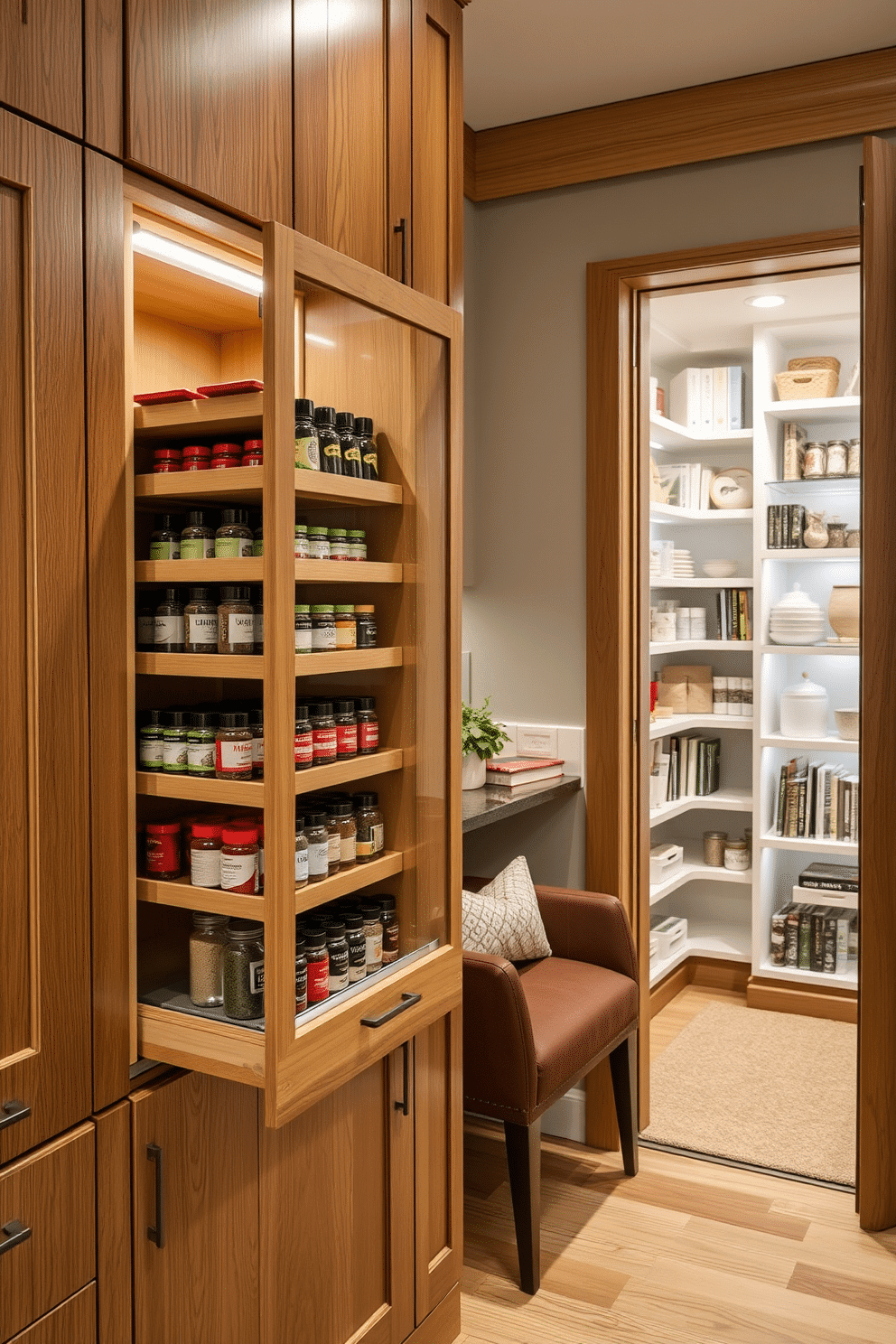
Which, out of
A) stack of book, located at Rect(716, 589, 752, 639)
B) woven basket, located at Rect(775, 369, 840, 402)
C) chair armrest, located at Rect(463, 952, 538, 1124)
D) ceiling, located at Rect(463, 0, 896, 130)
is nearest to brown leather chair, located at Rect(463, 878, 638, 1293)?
chair armrest, located at Rect(463, 952, 538, 1124)

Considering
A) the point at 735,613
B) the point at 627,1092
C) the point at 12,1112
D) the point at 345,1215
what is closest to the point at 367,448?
the point at 12,1112

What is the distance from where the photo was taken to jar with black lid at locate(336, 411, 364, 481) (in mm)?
1613

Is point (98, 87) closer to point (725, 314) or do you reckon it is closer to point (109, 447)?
point (109, 447)

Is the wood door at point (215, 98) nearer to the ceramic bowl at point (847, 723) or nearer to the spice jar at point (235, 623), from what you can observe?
the spice jar at point (235, 623)

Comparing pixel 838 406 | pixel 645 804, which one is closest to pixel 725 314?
pixel 838 406

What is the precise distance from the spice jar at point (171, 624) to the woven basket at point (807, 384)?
3.19 metres

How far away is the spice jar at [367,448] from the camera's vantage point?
1.66m

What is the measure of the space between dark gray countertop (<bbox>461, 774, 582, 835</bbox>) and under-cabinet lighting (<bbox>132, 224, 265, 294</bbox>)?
3.99 ft

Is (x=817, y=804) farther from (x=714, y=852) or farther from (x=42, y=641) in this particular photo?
(x=42, y=641)

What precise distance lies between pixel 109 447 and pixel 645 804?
2066mm

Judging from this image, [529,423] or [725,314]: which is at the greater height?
[725,314]

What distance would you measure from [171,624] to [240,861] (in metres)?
0.33

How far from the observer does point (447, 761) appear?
Answer: 1.87 m

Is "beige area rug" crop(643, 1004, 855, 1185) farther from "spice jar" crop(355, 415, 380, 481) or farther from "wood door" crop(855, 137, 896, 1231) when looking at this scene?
"spice jar" crop(355, 415, 380, 481)
